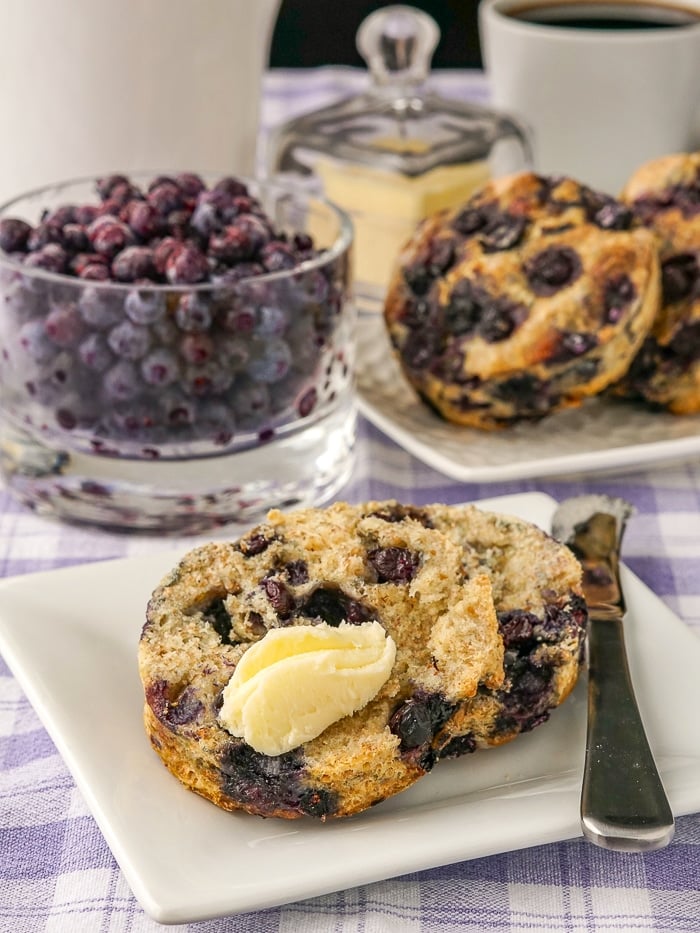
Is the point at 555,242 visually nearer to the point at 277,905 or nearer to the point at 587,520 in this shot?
the point at 587,520

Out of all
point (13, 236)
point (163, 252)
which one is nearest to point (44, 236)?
point (13, 236)

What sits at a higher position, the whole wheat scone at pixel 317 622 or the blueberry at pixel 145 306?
the blueberry at pixel 145 306

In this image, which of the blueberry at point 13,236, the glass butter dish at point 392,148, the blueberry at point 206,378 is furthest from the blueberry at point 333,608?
the glass butter dish at point 392,148

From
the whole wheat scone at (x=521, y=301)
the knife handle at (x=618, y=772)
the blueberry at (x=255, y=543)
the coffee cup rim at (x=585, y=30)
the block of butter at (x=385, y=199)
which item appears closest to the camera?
the knife handle at (x=618, y=772)

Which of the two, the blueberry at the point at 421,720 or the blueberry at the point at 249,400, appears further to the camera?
the blueberry at the point at 249,400

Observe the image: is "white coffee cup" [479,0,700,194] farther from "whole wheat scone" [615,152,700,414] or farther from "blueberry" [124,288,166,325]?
"blueberry" [124,288,166,325]

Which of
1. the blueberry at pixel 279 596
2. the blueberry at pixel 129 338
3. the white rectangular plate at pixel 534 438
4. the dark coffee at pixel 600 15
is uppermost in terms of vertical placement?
the dark coffee at pixel 600 15

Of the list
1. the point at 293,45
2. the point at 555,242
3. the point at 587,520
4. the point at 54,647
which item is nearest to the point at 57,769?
the point at 54,647

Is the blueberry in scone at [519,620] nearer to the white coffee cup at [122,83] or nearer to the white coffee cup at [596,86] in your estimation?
the white coffee cup at [122,83]

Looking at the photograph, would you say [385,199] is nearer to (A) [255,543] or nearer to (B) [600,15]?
(B) [600,15]
